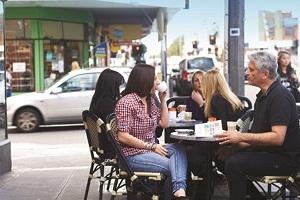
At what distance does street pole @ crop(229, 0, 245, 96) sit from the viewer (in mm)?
8367

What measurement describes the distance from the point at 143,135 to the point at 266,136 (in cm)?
111

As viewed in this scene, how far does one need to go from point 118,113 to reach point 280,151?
147 centimetres

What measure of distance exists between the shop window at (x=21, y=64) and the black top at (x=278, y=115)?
18.0m

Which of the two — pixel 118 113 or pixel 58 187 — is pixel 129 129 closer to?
pixel 118 113

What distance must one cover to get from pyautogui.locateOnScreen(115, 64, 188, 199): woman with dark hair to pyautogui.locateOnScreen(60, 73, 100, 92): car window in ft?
30.7

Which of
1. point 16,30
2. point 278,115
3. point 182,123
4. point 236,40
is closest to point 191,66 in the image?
point 16,30

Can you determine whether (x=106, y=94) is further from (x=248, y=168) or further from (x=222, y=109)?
(x=248, y=168)

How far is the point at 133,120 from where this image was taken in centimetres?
526

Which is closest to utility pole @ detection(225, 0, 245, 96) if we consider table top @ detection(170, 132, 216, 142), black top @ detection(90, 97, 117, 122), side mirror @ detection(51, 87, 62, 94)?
black top @ detection(90, 97, 117, 122)

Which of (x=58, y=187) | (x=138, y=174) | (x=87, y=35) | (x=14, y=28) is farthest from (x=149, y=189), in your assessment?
(x=87, y=35)

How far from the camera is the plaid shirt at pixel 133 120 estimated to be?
522cm

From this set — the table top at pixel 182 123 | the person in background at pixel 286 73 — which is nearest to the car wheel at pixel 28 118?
the person in background at pixel 286 73

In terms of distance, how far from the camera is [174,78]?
→ 31266mm

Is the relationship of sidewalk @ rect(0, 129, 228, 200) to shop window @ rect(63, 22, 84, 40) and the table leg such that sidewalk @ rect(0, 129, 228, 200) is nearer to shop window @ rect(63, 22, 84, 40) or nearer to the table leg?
the table leg
